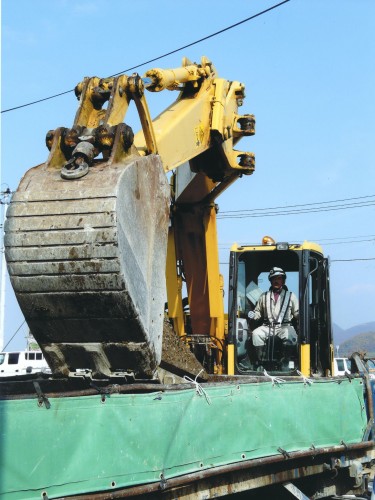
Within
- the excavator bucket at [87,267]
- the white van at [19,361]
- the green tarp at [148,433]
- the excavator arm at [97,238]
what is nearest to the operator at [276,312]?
the green tarp at [148,433]

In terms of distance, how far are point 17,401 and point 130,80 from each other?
10.4 ft

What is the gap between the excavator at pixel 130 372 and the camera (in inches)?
181

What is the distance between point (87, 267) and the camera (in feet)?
18.6

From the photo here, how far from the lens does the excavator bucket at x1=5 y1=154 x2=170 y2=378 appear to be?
5672 mm

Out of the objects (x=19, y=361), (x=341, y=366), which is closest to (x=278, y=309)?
(x=341, y=366)

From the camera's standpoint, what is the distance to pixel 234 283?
966cm

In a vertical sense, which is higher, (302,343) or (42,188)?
(42,188)

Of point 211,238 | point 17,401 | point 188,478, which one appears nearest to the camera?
point 17,401

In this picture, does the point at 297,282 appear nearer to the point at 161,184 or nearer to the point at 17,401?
the point at 161,184

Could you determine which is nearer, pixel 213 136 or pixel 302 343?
pixel 213 136

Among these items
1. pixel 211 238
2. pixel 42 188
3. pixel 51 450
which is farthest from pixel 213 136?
pixel 51 450

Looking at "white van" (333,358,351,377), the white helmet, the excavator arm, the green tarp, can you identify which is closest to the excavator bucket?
the excavator arm

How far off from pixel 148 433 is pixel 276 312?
4542mm

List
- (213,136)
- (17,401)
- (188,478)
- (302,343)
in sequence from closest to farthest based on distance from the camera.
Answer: (17,401) → (188,478) → (213,136) → (302,343)
